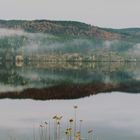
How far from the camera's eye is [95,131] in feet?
104

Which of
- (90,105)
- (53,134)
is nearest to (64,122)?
(53,134)

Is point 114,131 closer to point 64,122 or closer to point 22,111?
point 64,122

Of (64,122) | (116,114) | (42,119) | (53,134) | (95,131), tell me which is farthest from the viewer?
(116,114)

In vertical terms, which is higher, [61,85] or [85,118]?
[85,118]

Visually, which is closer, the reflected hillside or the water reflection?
the water reflection

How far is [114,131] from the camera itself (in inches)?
1256

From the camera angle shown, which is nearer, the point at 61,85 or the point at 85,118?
the point at 85,118

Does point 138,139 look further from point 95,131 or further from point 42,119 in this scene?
point 42,119

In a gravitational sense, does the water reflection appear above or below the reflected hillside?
above

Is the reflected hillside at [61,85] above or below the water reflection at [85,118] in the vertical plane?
below

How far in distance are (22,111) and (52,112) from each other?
7.52 ft

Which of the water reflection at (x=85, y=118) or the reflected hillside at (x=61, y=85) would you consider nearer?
the water reflection at (x=85, y=118)

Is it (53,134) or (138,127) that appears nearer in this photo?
(53,134)

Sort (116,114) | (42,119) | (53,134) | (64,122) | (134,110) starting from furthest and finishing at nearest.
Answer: (134,110) → (116,114) → (42,119) → (64,122) → (53,134)
